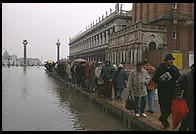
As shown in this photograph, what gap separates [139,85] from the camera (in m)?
8.00

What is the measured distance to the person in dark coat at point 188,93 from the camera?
584 cm

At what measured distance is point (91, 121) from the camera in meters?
8.84

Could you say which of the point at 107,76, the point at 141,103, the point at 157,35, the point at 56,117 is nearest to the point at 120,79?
the point at 107,76

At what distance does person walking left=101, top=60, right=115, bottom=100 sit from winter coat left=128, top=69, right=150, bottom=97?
3.34m

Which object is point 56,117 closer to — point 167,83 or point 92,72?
point 167,83

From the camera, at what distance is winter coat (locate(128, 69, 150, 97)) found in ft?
26.2

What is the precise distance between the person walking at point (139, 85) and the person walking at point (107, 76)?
3.34 metres

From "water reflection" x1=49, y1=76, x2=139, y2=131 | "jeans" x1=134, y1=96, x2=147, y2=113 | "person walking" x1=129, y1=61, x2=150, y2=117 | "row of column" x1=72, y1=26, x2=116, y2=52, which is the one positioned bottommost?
"water reflection" x1=49, y1=76, x2=139, y2=131

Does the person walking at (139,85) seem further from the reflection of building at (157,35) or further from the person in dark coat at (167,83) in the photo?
the reflection of building at (157,35)

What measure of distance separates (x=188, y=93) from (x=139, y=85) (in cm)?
225

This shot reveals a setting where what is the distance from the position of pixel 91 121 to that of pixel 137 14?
31547 millimetres

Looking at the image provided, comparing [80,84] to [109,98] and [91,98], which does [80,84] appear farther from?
[109,98]

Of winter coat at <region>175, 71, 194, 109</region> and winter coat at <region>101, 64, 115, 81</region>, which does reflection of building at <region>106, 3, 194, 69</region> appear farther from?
winter coat at <region>175, 71, 194, 109</region>

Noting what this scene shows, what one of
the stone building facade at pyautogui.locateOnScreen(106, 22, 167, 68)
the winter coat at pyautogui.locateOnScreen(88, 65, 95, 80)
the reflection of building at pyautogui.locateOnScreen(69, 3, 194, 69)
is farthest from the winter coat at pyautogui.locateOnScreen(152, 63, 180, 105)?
the stone building facade at pyautogui.locateOnScreen(106, 22, 167, 68)
